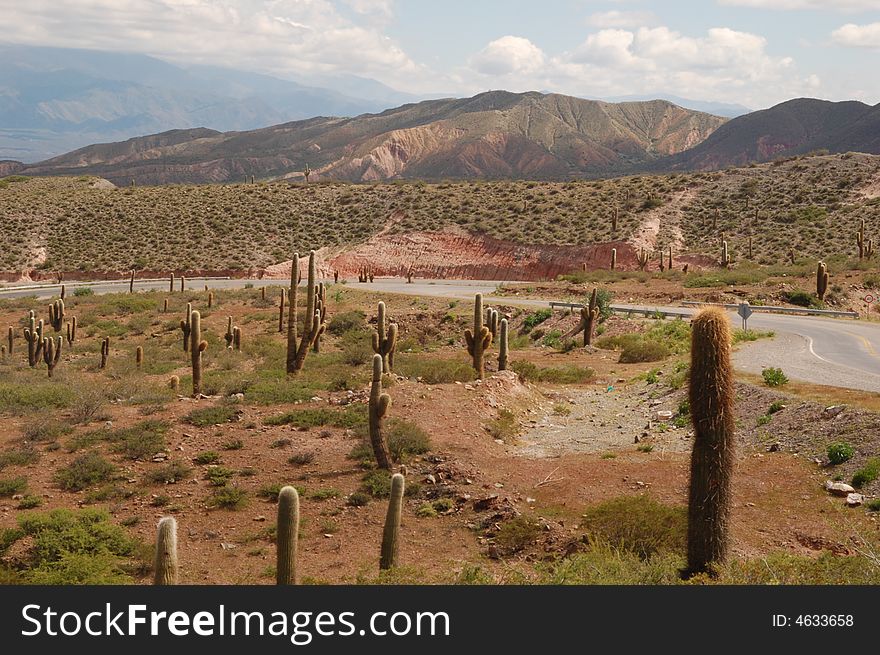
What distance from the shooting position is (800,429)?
17562 millimetres

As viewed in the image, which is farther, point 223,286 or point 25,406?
point 223,286

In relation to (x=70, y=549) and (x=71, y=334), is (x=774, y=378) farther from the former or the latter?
(x=71, y=334)

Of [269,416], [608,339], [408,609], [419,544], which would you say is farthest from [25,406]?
[608,339]

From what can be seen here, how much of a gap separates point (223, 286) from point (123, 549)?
45.4 metres

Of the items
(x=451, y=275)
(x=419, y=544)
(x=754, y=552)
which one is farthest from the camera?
(x=451, y=275)

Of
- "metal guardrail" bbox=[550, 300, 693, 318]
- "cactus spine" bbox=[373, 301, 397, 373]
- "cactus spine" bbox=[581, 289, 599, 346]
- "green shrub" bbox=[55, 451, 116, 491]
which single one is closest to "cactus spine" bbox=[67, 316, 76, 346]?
"cactus spine" bbox=[373, 301, 397, 373]

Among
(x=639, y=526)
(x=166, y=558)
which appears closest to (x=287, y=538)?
(x=166, y=558)

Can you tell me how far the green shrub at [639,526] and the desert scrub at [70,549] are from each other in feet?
23.0

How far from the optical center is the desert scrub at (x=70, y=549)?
11719mm

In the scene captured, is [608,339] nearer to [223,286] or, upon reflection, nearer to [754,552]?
[754,552]

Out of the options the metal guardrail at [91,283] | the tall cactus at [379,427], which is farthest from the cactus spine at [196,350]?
the metal guardrail at [91,283]

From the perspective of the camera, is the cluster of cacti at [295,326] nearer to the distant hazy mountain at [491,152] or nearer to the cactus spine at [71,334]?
the cactus spine at [71,334]

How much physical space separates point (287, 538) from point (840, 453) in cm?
Result: 1107

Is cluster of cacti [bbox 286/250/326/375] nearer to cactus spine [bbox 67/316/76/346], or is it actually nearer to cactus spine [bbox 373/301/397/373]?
cactus spine [bbox 373/301/397/373]
